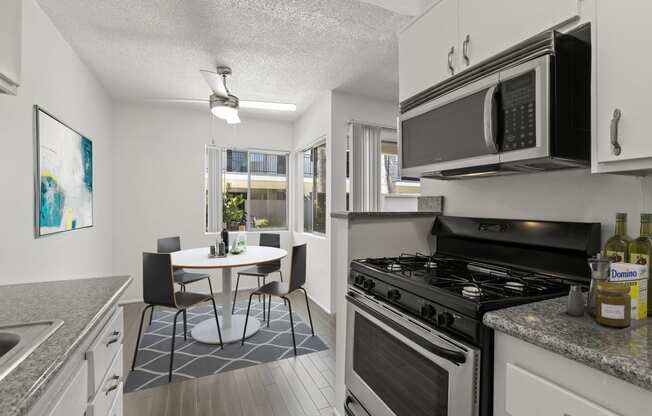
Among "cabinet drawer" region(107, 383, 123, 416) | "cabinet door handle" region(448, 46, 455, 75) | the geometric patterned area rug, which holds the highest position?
"cabinet door handle" region(448, 46, 455, 75)

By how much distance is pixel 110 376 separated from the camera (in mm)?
1206

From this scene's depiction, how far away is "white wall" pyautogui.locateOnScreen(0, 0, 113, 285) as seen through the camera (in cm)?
181

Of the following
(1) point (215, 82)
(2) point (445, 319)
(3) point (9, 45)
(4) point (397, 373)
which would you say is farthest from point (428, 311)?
(1) point (215, 82)

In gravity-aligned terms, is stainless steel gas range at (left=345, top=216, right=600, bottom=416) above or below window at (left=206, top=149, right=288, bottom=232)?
below

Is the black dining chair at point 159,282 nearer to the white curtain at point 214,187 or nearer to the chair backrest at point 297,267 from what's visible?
the chair backrest at point 297,267

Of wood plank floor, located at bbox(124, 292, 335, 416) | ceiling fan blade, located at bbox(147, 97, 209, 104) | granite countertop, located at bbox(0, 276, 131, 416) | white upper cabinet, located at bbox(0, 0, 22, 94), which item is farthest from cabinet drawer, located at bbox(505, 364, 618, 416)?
ceiling fan blade, located at bbox(147, 97, 209, 104)

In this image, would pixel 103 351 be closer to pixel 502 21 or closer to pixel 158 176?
pixel 502 21

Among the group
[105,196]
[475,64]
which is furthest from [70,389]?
[105,196]

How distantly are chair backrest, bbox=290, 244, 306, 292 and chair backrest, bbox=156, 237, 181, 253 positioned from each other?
1679mm

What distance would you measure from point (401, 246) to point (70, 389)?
1.63 meters

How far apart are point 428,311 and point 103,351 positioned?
122cm

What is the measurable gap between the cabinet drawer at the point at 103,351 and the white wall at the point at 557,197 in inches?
74.5

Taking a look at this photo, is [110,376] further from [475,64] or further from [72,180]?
[72,180]

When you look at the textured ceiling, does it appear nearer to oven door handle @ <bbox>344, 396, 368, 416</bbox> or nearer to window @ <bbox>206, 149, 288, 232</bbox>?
window @ <bbox>206, 149, 288, 232</bbox>
